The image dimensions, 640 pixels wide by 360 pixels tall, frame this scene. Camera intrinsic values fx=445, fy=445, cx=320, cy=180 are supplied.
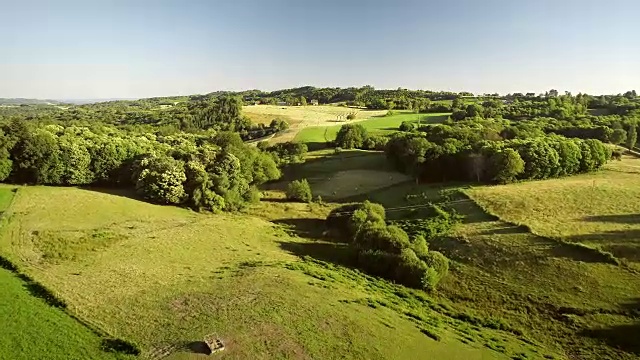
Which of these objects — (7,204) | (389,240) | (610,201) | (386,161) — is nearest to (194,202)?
(7,204)

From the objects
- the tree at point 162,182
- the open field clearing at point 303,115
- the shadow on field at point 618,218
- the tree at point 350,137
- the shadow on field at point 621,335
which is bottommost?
the shadow on field at point 621,335

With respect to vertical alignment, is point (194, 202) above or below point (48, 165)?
below

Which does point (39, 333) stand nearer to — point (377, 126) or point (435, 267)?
point (435, 267)

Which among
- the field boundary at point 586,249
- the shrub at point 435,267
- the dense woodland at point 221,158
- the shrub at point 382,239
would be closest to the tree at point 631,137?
the dense woodland at point 221,158

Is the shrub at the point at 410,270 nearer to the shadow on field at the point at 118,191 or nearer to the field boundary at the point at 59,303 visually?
the field boundary at the point at 59,303

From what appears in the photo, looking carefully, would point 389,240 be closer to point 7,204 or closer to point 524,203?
point 524,203

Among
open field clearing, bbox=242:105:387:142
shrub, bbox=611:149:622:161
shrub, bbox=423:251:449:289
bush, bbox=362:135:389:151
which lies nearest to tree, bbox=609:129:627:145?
shrub, bbox=611:149:622:161
